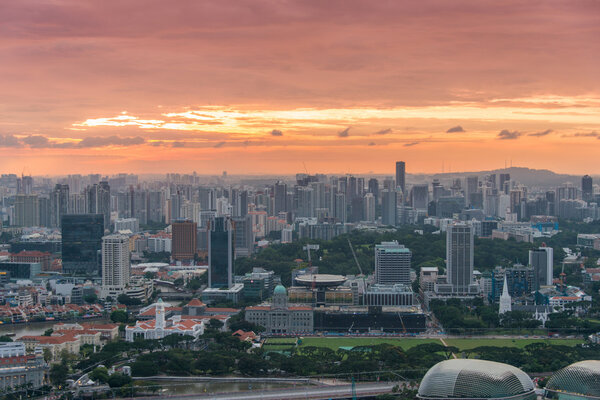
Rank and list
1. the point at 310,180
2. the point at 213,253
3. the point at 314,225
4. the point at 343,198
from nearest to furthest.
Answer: the point at 213,253, the point at 314,225, the point at 343,198, the point at 310,180

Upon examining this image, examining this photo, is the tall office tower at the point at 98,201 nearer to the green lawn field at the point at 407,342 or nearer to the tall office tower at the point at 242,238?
the tall office tower at the point at 242,238

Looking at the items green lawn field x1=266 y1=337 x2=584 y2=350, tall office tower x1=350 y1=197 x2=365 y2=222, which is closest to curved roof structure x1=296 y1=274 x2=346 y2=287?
green lawn field x1=266 y1=337 x2=584 y2=350

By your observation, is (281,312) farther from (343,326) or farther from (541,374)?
(541,374)

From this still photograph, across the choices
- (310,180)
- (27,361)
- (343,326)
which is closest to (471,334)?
(343,326)

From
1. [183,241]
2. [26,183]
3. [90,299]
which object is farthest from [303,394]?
[26,183]

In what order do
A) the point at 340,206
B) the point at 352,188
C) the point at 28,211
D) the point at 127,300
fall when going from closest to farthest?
the point at 127,300, the point at 28,211, the point at 340,206, the point at 352,188

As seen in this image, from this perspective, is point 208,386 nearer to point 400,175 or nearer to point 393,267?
point 393,267
